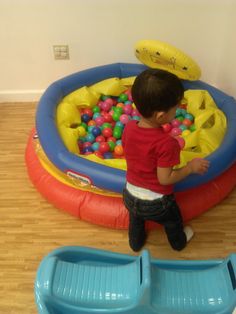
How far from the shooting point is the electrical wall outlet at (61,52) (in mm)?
2955

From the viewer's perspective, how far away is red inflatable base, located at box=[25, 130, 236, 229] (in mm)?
1942

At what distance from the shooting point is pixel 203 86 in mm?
2619

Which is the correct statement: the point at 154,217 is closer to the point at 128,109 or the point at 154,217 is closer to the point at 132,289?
the point at 132,289

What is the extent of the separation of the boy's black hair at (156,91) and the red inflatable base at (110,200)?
2.49ft

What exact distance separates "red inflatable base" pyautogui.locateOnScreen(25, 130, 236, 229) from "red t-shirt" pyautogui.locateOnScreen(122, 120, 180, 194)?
0.39 m

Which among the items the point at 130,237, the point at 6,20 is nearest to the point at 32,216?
the point at 130,237

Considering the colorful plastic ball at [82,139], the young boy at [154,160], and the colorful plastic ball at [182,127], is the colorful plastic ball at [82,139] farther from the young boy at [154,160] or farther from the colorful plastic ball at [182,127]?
the young boy at [154,160]

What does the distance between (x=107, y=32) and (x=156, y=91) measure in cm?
176

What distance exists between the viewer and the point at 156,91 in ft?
4.24

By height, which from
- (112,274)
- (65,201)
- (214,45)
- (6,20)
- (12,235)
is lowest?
(12,235)

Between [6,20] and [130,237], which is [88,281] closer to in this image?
[130,237]

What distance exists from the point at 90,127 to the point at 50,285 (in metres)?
1.35

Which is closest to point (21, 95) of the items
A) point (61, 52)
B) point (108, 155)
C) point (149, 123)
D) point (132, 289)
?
point (61, 52)

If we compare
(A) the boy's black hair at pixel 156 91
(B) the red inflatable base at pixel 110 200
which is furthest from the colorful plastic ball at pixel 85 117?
(A) the boy's black hair at pixel 156 91
